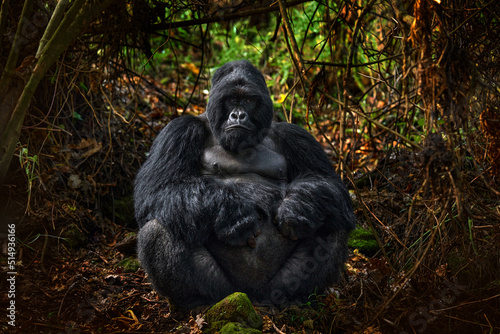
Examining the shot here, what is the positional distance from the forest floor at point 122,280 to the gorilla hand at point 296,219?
504mm

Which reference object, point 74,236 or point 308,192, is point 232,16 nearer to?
point 308,192

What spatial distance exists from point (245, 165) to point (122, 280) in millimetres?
1422

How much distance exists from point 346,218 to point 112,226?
241 cm

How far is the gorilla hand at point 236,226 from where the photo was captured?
11.6 ft

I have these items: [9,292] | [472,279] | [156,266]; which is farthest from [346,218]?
[9,292]

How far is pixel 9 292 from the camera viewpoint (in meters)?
3.53

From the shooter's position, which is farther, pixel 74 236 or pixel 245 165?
pixel 74 236

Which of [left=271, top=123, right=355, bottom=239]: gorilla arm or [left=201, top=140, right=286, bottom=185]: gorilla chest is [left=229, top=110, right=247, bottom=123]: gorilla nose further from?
[left=271, top=123, right=355, bottom=239]: gorilla arm

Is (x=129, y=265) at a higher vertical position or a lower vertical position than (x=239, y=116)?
lower

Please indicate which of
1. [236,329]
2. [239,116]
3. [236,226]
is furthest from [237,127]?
[236,329]

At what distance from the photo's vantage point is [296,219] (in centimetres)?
362

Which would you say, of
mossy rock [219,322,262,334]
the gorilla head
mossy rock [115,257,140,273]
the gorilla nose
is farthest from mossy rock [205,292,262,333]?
mossy rock [115,257,140,273]

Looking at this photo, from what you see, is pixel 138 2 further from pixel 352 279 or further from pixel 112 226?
pixel 352 279

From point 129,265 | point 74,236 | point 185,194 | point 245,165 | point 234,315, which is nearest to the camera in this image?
point 234,315
